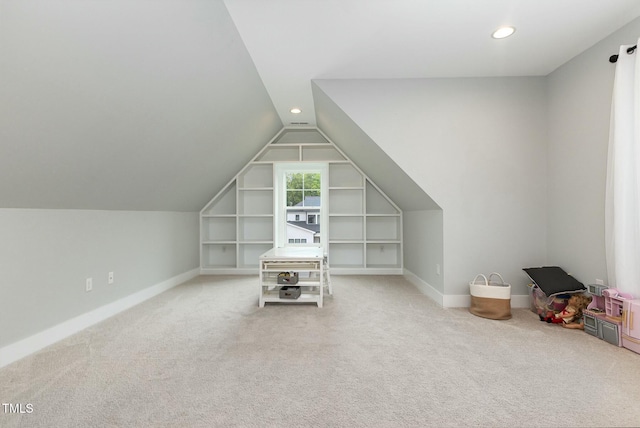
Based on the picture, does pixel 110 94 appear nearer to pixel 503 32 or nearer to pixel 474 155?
pixel 503 32

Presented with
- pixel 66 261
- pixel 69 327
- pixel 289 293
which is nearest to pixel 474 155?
pixel 289 293

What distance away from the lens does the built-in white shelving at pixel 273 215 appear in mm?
5258

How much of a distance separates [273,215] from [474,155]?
10.4ft

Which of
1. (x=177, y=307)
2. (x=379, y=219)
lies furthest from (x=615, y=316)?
(x=177, y=307)

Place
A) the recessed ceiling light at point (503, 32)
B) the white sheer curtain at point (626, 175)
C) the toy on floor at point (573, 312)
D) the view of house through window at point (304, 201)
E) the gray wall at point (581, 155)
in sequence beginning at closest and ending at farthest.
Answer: the white sheer curtain at point (626, 175) < the recessed ceiling light at point (503, 32) < the gray wall at point (581, 155) < the toy on floor at point (573, 312) < the view of house through window at point (304, 201)

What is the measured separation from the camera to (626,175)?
7.52 feet

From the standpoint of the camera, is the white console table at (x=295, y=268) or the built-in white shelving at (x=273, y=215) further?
the built-in white shelving at (x=273, y=215)

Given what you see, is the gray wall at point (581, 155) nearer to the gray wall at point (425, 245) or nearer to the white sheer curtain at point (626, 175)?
the white sheer curtain at point (626, 175)

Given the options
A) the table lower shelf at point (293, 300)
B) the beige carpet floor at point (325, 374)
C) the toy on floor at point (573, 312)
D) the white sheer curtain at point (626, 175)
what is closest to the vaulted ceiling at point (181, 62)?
the white sheer curtain at point (626, 175)

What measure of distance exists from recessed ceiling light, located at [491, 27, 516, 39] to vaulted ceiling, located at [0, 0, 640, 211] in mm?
59

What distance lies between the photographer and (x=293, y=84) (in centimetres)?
336

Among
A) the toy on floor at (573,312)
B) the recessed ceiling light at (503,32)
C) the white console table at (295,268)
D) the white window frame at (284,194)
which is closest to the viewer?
the recessed ceiling light at (503,32)

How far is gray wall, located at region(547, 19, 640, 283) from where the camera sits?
8.46ft

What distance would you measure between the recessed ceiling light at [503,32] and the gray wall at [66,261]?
3.74 m
